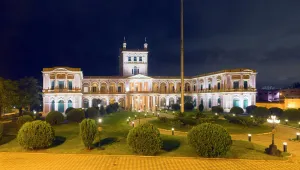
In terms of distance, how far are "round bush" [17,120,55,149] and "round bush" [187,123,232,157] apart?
967cm

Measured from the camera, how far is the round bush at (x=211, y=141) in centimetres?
1504

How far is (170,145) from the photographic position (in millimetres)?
18578

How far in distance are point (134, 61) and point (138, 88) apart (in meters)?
9.38

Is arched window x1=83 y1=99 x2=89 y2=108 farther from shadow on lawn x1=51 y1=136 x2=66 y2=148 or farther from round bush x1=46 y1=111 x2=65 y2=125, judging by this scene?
shadow on lawn x1=51 y1=136 x2=66 y2=148

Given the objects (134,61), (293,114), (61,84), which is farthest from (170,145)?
(134,61)

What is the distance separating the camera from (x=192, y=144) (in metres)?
15.6

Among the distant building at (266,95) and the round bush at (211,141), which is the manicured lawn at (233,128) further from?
the distant building at (266,95)

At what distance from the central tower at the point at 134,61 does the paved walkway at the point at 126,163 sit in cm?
5835

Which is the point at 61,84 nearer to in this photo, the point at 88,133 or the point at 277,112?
the point at 88,133

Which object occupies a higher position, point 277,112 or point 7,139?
point 277,112

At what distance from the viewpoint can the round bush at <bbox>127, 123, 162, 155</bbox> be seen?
15.6m

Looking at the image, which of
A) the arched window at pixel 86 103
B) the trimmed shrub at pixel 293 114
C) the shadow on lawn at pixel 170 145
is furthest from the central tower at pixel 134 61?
the shadow on lawn at pixel 170 145

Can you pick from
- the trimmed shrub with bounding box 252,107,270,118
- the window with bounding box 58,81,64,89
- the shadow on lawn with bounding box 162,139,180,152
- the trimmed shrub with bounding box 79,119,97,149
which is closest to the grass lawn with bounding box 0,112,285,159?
the shadow on lawn with bounding box 162,139,180,152

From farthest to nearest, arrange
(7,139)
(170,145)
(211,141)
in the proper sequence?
(7,139)
(170,145)
(211,141)
